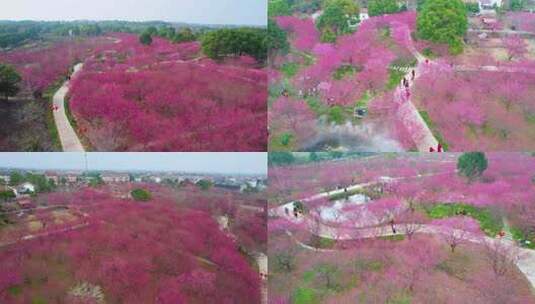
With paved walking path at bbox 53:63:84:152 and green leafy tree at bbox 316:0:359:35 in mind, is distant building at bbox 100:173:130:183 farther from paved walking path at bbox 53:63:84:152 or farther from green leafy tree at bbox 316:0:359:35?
green leafy tree at bbox 316:0:359:35

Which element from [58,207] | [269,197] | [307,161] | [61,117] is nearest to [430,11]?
[307,161]

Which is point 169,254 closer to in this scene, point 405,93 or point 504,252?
point 405,93

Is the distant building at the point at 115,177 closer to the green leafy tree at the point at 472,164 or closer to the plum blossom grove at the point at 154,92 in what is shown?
the plum blossom grove at the point at 154,92

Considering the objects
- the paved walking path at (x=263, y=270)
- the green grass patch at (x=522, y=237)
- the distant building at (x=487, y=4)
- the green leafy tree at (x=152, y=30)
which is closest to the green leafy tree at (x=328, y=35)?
the distant building at (x=487, y=4)

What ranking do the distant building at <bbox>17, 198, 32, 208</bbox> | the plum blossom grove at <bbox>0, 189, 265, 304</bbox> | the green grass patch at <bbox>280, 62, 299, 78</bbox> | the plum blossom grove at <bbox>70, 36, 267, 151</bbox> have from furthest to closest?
the green grass patch at <bbox>280, 62, 299, 78</bbox>
the distant building at <bbox>17, 198, 32, 208</bbox>
the plum blossom grove at <bbox>70, 36, 267, 151</bbox>
the plum blossom grove at <bbox>0, 189, 265, 304</bbox>

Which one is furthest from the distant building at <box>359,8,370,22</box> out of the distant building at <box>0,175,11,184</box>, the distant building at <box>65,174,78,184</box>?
the distant building at <box>0,175,11,184</box>

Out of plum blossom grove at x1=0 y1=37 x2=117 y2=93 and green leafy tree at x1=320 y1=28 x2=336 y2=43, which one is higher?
green leafy tree at x1=320 y1=28 x2=336 y2=43
